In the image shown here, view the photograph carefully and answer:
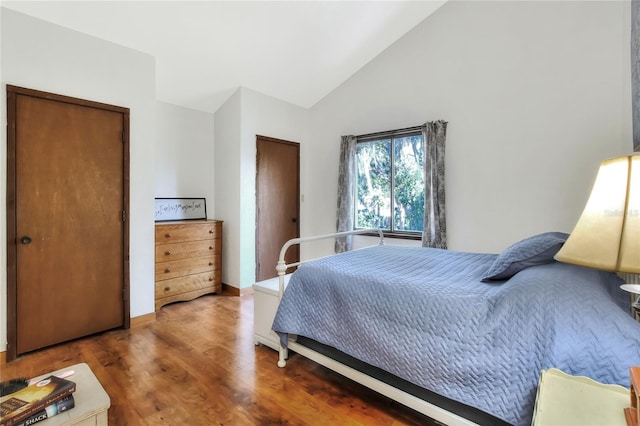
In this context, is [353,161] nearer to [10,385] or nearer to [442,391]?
[442,391]

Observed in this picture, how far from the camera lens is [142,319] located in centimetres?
291

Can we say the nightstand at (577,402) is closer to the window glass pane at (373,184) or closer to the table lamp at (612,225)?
the table lamp at (612,225)

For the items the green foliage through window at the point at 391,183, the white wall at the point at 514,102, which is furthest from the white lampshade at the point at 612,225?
the green foliage through window at the point at 391,183

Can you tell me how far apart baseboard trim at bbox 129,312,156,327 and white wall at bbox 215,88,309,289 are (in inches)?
40.8

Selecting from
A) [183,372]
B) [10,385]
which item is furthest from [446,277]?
[10,385]

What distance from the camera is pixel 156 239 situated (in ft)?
10.5

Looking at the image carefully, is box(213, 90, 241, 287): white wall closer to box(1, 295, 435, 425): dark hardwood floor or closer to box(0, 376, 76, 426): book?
box(1, 295, 435, 425): dark hardwood floor

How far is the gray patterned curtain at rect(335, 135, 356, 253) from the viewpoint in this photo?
4250 mm

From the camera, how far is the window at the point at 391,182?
3.82 m

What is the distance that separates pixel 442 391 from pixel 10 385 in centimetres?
180

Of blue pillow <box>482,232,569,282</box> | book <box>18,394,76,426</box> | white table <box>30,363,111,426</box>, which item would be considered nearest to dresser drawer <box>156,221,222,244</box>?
white table <box>30,363,111,426</box>

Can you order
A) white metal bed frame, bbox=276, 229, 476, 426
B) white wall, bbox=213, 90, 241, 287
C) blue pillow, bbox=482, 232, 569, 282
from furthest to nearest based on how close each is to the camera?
white wall, bbox=213, 90, 241, 287
blue pillow, bbox=482, 232, 569, 282
white metal bed frame, bbox=276, 229, 476, 426

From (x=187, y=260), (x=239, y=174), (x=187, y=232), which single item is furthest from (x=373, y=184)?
(x=187, y=260)

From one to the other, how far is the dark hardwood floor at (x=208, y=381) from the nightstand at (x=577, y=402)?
2.96ft
